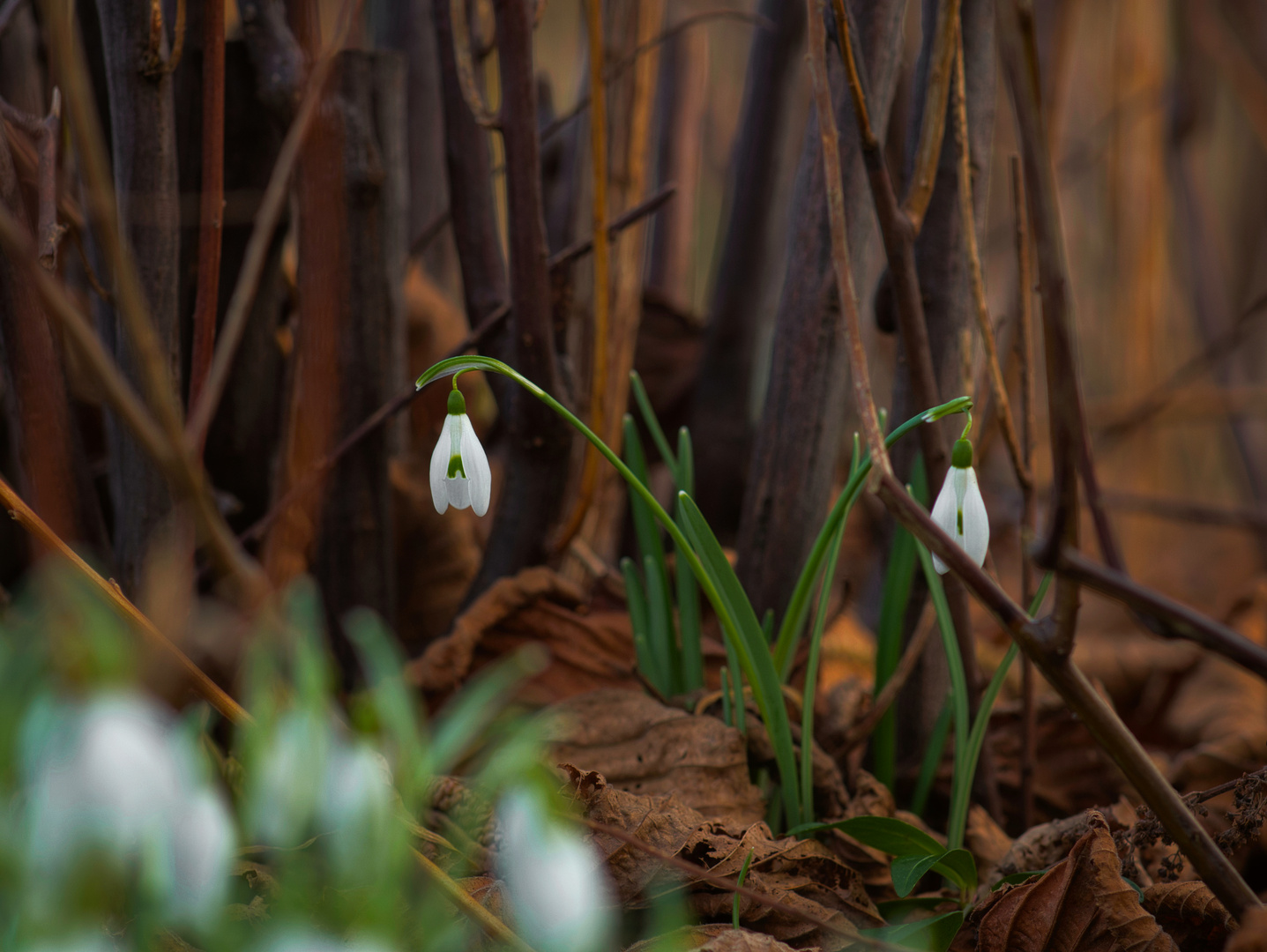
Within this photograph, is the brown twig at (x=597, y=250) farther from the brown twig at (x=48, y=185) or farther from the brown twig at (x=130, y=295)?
the brown twig at (x=130, y=295)

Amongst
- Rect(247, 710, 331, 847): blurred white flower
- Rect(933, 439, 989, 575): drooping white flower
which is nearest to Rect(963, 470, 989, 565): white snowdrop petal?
Rect(933, 439, 989, 575): drooping white flower

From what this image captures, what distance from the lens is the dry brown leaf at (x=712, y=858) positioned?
2.34ft

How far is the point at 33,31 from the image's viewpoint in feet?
4.31

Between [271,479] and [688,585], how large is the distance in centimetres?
63

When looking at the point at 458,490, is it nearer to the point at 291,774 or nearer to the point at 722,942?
the point at 291,774

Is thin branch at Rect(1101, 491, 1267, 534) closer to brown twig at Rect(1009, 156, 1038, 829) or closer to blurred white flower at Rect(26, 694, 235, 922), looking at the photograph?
brown twig at Rect(1009, 156, 1038, 829)

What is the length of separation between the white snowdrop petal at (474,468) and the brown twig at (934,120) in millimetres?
430

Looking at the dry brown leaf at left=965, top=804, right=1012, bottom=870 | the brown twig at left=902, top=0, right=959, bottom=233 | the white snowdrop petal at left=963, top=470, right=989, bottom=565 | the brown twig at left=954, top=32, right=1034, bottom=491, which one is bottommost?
the dry brown leaf at left=965, top=804, right=1012, bottom=870

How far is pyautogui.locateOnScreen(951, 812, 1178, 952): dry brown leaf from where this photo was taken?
0.68 meters

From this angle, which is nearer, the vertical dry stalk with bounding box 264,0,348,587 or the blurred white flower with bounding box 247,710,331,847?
the blurred white flower with bounding box 247,710,331,847

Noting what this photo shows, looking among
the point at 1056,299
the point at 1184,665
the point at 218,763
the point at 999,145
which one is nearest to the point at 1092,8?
the point at 999,145

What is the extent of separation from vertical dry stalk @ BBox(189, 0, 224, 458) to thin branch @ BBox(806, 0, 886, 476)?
0.56 m

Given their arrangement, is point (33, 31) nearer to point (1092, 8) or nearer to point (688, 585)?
point (688, 585)

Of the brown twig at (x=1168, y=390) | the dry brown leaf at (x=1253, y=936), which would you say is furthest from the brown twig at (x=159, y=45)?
the brown twig at (x=1168, y=390)
